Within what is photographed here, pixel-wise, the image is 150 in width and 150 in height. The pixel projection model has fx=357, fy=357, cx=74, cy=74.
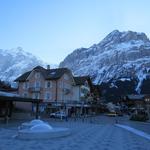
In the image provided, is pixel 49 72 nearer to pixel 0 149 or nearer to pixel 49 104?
pixel 49 104

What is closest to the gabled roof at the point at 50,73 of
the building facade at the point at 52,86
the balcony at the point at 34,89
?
the building facade at the point at 52,86

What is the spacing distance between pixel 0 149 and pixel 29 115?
4265 centimetres

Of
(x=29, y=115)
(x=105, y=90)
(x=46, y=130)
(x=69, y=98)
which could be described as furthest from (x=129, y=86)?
(x=46, y=130)

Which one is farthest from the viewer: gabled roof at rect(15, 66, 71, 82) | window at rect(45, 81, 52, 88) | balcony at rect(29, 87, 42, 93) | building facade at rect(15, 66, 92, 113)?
balcony at rect(29, 87, 42, 93)

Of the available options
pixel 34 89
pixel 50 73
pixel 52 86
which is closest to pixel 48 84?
pixel 52 86

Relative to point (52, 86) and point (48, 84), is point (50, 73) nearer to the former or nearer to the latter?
point (48, 84)

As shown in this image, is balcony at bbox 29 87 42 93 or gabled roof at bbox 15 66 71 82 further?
balcony at bbox 29 87 42 93

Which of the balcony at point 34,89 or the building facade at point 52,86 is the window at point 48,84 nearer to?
the building facade at point 52,86

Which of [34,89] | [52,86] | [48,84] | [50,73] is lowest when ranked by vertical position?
[34,89]

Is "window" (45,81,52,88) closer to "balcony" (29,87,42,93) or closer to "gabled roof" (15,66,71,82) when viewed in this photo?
"gabled roof" (15,66,71,82)

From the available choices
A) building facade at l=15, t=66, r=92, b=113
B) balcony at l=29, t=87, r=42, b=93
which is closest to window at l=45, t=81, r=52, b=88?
building facade at l=15, t=66, r=92, b=113

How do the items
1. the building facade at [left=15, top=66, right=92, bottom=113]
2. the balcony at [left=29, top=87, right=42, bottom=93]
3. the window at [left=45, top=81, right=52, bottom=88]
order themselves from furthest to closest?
the balcony at [left=29, top=87, right=42, bottom=93]
the window at [left=45, top=81, right=52, bottom=88]
the building facade at [left=15, top=66, right=92, bottom=113]

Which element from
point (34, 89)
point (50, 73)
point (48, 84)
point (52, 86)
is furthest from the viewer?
point (50, 73)

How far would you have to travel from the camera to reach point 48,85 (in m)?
83.9
